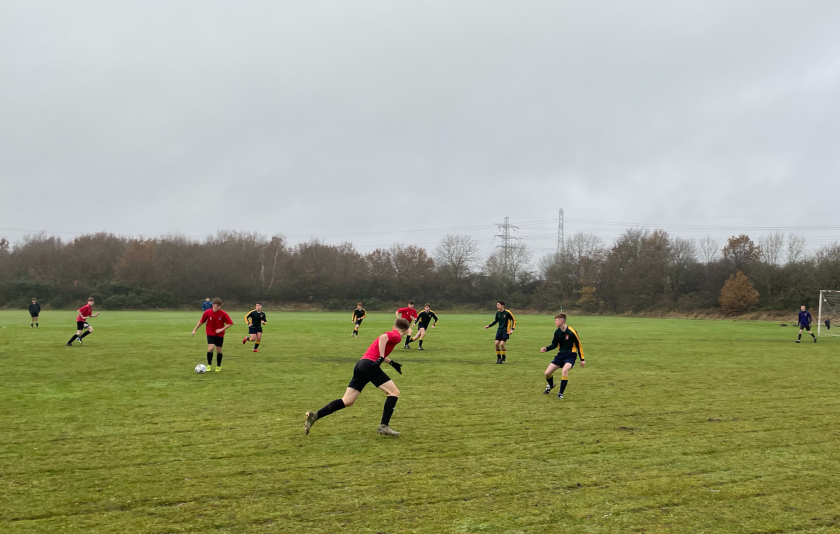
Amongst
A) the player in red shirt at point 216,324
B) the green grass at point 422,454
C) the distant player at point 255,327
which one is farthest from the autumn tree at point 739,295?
the player in red shirt at point 216,324

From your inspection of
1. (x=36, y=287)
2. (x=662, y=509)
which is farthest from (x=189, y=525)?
(x=36, y=287)

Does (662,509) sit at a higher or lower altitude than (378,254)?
lower

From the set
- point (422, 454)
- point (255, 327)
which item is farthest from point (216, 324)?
point (422, 454)

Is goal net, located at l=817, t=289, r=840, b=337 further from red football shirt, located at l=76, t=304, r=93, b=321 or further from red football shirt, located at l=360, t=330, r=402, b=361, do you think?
red football shirt, located at l=76, t=304, r=93, b=321

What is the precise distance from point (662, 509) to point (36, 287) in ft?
311

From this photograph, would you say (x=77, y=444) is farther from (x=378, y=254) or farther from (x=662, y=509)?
(x=378, y=254)

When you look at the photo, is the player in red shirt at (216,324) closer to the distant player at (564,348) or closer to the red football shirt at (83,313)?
the distant player at (564,348)

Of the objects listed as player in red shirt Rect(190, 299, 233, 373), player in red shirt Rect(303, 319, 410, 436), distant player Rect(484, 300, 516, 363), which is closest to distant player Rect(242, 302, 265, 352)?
player in red shirt Rect(190, 299, 233, 373)

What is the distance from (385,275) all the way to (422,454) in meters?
86.5

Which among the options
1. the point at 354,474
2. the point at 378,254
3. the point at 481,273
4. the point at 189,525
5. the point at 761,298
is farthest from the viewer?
the point at 378,254

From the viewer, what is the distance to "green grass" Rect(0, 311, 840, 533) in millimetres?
5340

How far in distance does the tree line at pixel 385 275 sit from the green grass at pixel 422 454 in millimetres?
66771

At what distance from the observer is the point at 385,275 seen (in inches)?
3693

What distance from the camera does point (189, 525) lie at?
5066mm
